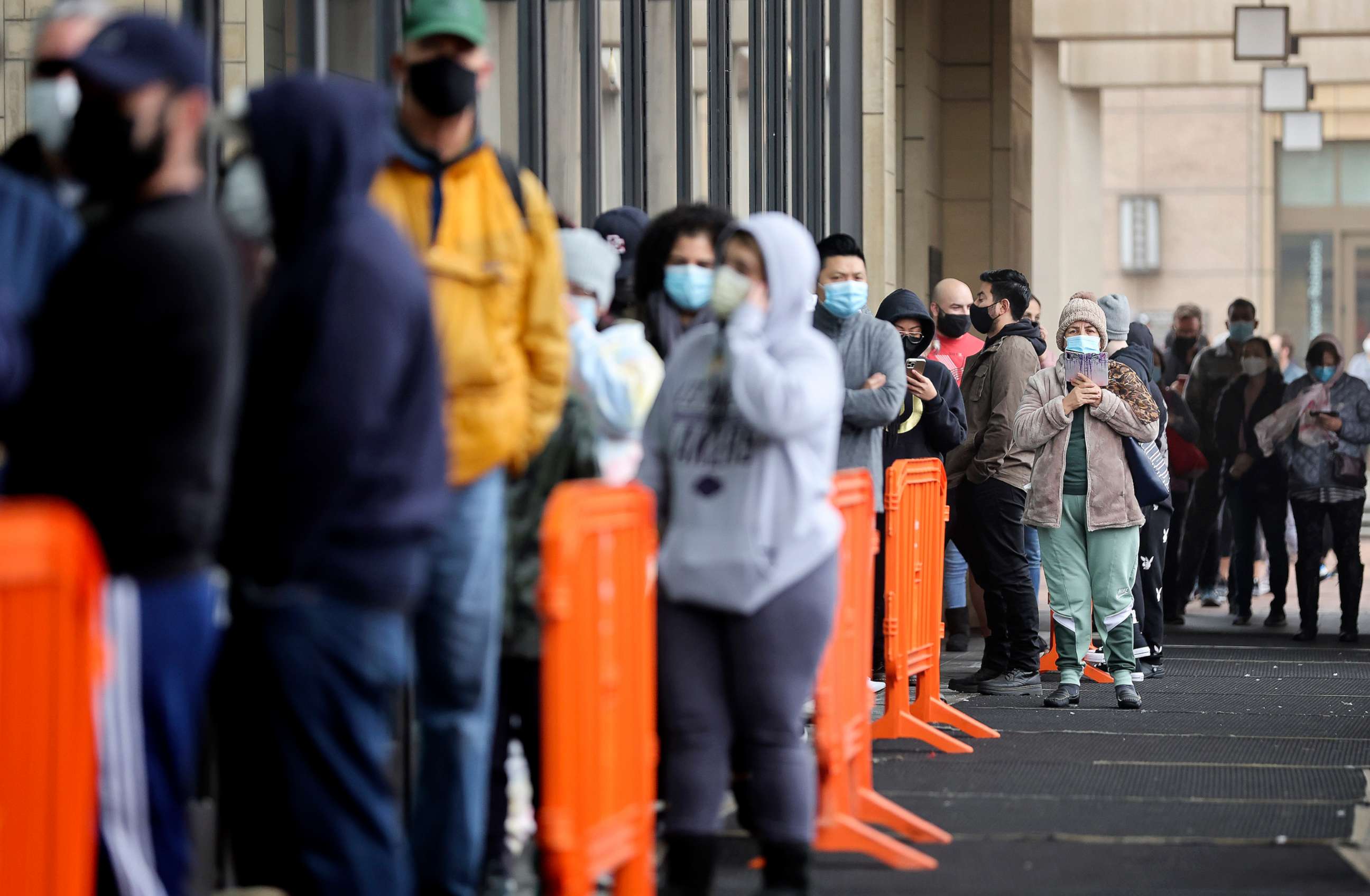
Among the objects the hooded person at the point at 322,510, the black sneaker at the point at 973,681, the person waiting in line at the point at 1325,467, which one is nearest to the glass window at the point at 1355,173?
the person waiting in line at the point at 1325,467

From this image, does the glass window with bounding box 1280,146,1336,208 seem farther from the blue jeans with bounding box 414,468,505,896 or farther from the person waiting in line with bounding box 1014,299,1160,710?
the blue jeans with bounding box 414,468,505,896

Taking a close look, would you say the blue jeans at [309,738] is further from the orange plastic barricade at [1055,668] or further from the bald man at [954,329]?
the bald man at [954,329]

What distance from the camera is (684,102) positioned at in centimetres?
1338

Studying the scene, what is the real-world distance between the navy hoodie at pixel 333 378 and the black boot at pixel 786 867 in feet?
5.24

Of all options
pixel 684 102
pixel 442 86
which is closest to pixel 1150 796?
pixel 442 86

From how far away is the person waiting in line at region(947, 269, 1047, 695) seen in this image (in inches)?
463

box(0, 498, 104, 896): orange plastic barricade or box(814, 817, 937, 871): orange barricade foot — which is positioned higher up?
box(0, 498, 104, 896): orange plastic barricade

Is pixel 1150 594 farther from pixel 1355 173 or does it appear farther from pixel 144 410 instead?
pixel 1355 173

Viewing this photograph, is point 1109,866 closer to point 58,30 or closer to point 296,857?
point 296,857

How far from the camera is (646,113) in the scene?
12.4 metres

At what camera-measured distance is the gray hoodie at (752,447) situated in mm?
5523

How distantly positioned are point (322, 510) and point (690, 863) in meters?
1.67

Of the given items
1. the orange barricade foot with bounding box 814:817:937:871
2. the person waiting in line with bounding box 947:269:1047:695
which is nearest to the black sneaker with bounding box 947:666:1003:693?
the person waiting in line with bounding box 947:269:1047:695

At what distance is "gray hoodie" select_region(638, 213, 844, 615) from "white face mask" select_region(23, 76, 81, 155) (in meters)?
1.77
